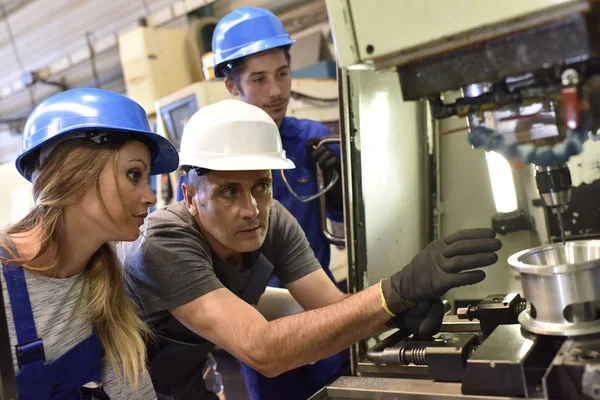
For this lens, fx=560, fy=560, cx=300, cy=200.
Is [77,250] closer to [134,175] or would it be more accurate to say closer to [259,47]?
[134,175]

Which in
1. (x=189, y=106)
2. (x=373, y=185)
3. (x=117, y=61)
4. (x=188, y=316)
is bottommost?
(x=188, y=316)

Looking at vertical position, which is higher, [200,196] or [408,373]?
[200,196]

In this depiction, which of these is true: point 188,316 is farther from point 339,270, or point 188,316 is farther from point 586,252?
point 339,270

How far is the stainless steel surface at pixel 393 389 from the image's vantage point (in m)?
0.84

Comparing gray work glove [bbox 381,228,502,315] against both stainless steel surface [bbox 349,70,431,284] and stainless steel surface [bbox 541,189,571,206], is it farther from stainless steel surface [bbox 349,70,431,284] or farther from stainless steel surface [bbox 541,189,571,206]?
stainless steel surface [bbox 349,70,431,284]

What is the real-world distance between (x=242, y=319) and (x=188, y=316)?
13cm

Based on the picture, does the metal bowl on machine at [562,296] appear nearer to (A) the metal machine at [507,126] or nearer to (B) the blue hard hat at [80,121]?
(A) the metal machine at [507,126]

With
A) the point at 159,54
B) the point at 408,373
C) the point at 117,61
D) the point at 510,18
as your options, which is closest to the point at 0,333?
the point at 408,373

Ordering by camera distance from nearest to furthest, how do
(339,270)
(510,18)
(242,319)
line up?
(510,18) → (242,319) → (339,270)

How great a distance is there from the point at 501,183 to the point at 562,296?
69 cm

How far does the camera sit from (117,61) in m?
4.10

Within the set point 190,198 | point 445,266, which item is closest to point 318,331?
point 445,266

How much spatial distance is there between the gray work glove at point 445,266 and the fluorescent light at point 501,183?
50 cm

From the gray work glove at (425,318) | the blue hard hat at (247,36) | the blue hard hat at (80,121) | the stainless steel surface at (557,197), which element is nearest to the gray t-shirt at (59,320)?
the blue hard hat at (80,121)
